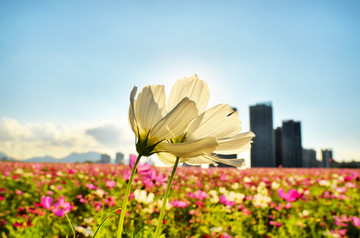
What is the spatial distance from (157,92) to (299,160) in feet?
401

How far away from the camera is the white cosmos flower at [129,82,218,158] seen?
50 cm

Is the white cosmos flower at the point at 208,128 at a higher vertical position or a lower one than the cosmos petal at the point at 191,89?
lower

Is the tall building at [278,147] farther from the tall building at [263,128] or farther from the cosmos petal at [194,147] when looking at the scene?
the cosmos petal at [194,147]

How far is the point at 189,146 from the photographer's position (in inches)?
18.4

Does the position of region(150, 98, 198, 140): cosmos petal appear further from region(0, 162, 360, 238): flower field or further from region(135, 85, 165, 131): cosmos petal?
region(0, 162, 360, 238): flower field

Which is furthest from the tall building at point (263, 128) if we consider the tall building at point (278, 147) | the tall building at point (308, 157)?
the tall building at point (308, 157)

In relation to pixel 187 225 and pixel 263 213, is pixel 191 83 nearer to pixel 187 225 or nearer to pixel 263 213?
pixel 187 225

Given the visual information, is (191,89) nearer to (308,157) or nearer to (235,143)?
(235,143)

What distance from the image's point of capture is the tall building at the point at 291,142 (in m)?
115

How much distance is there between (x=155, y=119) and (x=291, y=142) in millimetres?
128680

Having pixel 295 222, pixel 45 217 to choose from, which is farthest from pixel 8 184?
pixel 295 222

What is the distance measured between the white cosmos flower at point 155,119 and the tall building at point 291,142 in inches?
4779

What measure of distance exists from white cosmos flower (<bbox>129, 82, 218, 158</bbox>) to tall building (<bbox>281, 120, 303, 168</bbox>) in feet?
398

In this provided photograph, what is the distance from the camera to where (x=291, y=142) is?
119500mm
